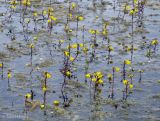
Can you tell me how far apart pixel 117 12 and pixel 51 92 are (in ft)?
26.3

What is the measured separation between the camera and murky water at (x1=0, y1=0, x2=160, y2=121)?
10.1m

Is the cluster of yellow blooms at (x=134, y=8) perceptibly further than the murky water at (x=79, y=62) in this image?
Yes

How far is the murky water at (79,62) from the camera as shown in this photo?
10.1m

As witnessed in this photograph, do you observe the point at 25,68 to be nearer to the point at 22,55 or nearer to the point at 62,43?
the point at 22,55

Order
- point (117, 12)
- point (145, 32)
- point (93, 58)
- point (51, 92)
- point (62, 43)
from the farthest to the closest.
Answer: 1. point (117, 12)
2. point (145, 32)
3. point (62, 43)
4. point (93, 58)
5. point (51, 92)

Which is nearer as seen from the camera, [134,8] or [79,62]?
[79,62]

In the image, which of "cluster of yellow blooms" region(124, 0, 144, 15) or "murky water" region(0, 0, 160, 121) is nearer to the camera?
"murky water" region(0, 0, 160, 121)

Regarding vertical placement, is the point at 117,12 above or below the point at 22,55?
above

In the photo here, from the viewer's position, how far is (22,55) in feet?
44.0

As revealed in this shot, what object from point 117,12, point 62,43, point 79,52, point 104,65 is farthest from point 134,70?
point 117,12

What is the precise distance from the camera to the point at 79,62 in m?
13.0

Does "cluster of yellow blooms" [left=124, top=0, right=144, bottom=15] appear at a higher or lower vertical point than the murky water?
higher

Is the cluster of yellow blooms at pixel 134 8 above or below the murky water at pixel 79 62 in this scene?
above

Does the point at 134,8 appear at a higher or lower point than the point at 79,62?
higher
